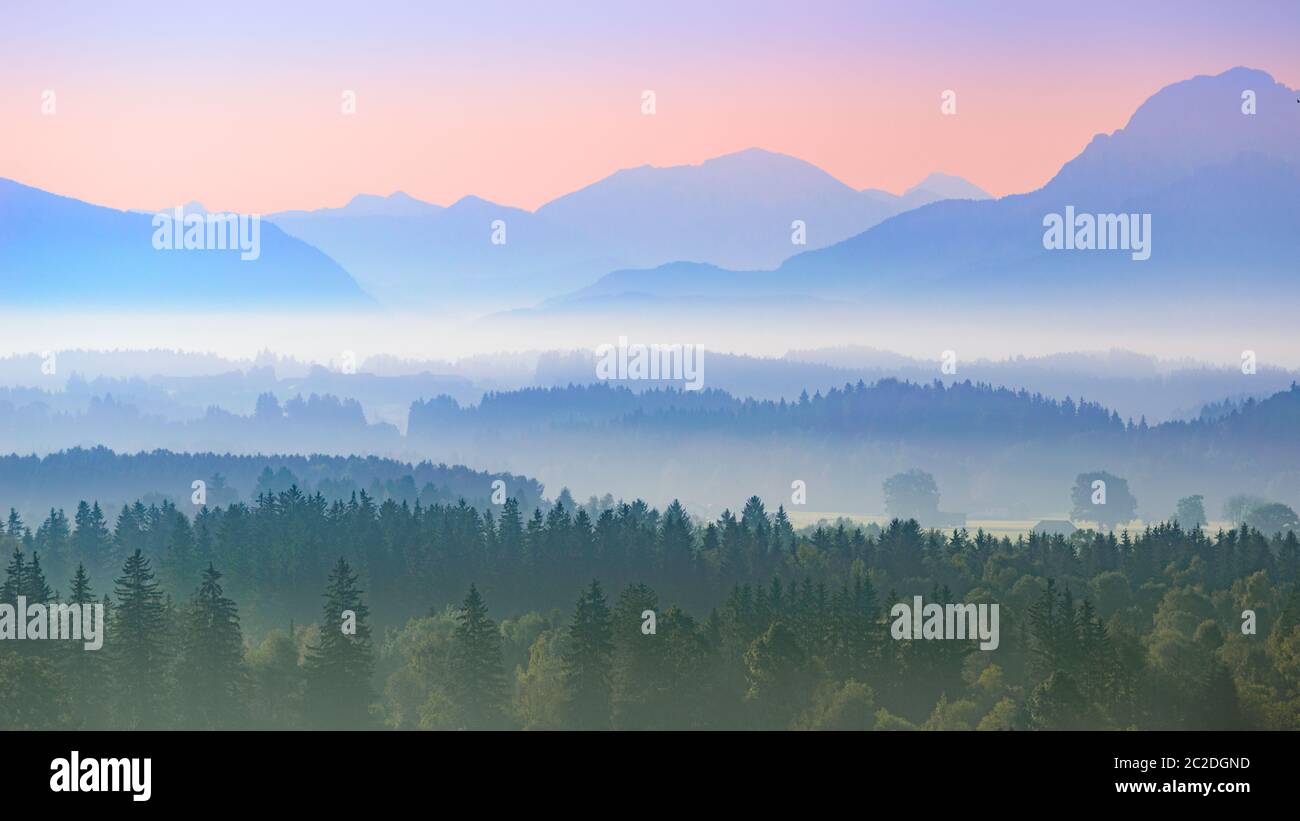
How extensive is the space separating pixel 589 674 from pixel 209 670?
3004cm

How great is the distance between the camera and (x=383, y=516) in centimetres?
18588

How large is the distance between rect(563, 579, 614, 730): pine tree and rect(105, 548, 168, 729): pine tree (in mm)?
32128

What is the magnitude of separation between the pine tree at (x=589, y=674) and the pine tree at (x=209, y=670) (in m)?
26.4

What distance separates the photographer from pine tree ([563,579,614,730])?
11912cm
